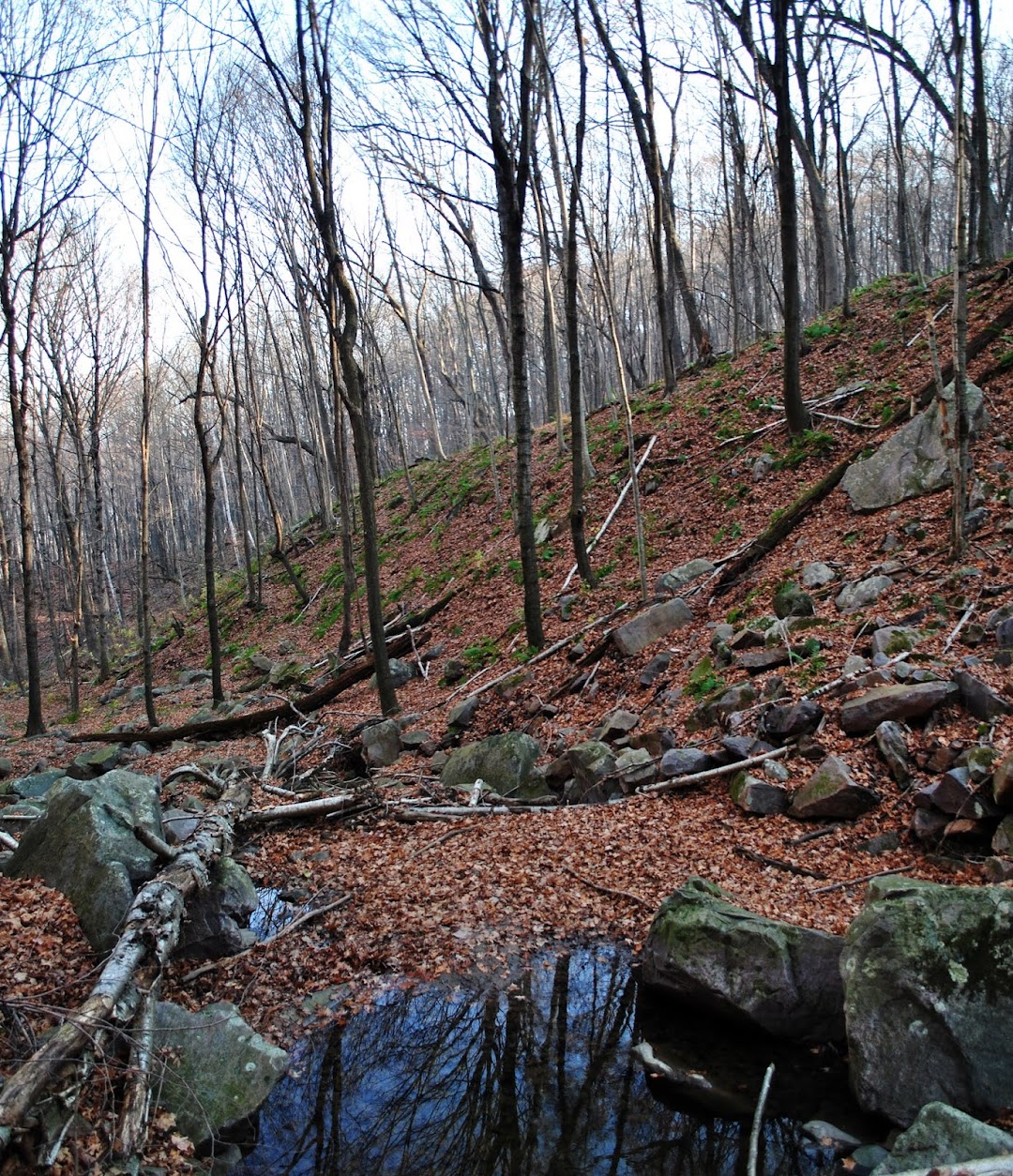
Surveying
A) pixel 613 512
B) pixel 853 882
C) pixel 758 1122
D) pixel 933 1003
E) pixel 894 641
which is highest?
pixel 613 512

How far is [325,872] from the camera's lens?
6465 millimetres

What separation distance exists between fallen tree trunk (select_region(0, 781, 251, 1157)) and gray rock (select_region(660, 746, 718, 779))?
12.9 ft

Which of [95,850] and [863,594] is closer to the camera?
[95,850]

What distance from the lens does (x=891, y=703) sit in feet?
20.4

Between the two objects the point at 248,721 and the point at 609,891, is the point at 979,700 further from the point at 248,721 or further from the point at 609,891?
the point at 248,721

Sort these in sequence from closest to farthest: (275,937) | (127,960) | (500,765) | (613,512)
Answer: (127,960) < (275,937) < (500,765) < (613,512)

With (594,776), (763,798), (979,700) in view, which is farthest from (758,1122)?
(594,776)

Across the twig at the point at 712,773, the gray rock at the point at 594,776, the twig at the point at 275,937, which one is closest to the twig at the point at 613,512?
the gray rock at the point at 594,776

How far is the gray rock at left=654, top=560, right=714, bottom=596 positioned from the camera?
10.8 metres

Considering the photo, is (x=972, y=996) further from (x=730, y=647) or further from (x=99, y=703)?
(x=99, y=703)

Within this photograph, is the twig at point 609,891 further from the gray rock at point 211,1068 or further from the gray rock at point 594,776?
the gray rock at point 211,1068

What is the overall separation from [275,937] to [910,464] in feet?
30.1

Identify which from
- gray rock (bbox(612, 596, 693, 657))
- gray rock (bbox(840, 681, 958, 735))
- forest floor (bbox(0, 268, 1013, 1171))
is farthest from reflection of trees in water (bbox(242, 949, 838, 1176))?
gray rock (bbox(612, 596, 693, 657))

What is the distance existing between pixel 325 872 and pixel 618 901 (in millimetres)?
2504
